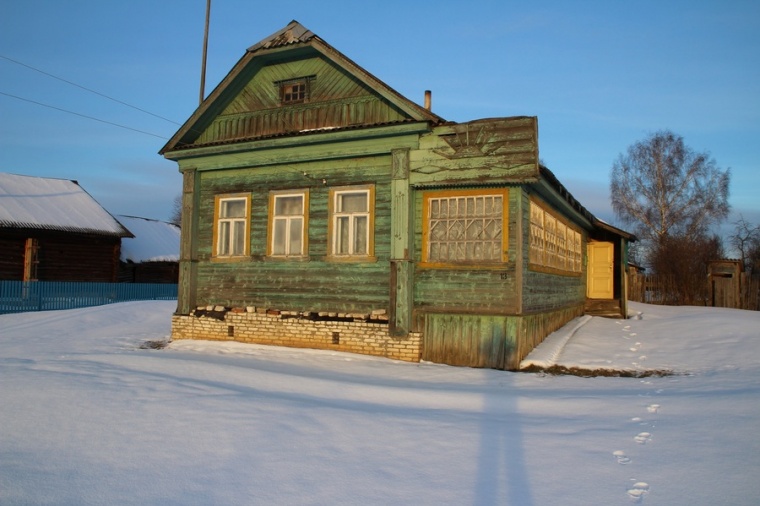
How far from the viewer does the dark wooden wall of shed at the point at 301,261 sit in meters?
12.2

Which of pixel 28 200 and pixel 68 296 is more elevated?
pixel 28 200

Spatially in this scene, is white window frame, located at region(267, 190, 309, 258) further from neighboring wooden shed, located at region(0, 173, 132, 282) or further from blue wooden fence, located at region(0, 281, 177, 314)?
neighboring wooden shed, located at region(0, 173, 132, 282)

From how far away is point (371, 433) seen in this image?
6227 millimetres

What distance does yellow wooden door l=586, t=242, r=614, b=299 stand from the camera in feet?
68.2

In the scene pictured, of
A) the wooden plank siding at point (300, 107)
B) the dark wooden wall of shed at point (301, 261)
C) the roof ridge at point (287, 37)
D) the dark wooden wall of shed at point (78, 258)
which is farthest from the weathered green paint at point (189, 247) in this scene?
the dark wooden wall of shed at point (78, 258)

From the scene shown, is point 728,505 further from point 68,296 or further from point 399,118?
point 68,296

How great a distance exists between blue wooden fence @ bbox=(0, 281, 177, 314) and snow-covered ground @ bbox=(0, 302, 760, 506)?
36.2 feet

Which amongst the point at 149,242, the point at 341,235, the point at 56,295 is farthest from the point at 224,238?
the point at 149,242

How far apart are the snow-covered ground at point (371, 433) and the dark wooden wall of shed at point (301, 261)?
5.95 ft

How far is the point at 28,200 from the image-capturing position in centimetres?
2894

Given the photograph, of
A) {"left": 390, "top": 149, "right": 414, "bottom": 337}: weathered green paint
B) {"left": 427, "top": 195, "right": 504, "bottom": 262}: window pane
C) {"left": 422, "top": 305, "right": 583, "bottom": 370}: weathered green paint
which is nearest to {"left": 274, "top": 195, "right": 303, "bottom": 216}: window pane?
{"left": 390, "top": 149, "right": 414, "bottom": 337}: weathered green paint

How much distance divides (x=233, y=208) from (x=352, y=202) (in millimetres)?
3268

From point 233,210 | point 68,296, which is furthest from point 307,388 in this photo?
point 68,296

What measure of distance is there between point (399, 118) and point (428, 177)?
1.40m
